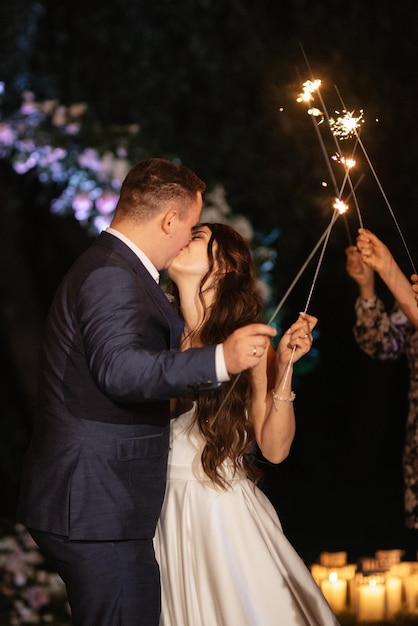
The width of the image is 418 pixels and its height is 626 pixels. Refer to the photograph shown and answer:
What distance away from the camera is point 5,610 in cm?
445

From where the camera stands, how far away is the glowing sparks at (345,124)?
9.70 feet

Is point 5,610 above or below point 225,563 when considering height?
below

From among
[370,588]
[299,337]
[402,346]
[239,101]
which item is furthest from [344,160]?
[239,101]

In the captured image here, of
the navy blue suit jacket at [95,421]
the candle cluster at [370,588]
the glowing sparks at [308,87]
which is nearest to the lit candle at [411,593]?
the candle cluster at [370,588]

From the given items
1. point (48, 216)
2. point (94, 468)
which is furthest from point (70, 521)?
point (48, 216)

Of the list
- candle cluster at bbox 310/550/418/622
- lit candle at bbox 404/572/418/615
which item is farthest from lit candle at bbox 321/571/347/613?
lit candle at bbox 404/572/418/615

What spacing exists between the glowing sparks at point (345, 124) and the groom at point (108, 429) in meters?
0.59

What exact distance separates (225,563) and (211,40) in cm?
403

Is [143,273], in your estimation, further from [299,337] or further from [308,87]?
[308,87]

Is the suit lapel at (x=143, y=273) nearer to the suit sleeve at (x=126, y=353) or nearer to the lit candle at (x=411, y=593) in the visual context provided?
the suit sleeve at (x=126, y=353)

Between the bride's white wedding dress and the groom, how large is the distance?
291 mm

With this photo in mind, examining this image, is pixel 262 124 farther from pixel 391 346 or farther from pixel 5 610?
pixel 5 610

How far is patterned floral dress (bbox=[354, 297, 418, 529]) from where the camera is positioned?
394 cm

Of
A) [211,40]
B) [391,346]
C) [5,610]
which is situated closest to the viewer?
[391,346]
